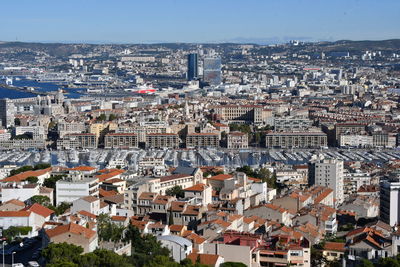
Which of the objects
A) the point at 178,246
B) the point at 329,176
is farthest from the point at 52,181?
the point at 329,176

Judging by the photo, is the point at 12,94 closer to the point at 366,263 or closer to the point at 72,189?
the point at 72,189

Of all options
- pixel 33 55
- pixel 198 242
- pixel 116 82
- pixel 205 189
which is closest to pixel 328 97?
pixel 116 82

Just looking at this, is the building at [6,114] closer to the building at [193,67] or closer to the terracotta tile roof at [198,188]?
the terracotta tile roof at [198,188]

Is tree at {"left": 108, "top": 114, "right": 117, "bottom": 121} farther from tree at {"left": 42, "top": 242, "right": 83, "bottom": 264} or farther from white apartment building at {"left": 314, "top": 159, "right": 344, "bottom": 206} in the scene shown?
tree at {"left": 42, "top": 242, "right": 83, "bottom": 264}

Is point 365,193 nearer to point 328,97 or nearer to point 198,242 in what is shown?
point 198,242

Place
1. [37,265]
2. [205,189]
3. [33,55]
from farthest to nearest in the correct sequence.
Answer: [33,55] → [205,189] → [37,265]
